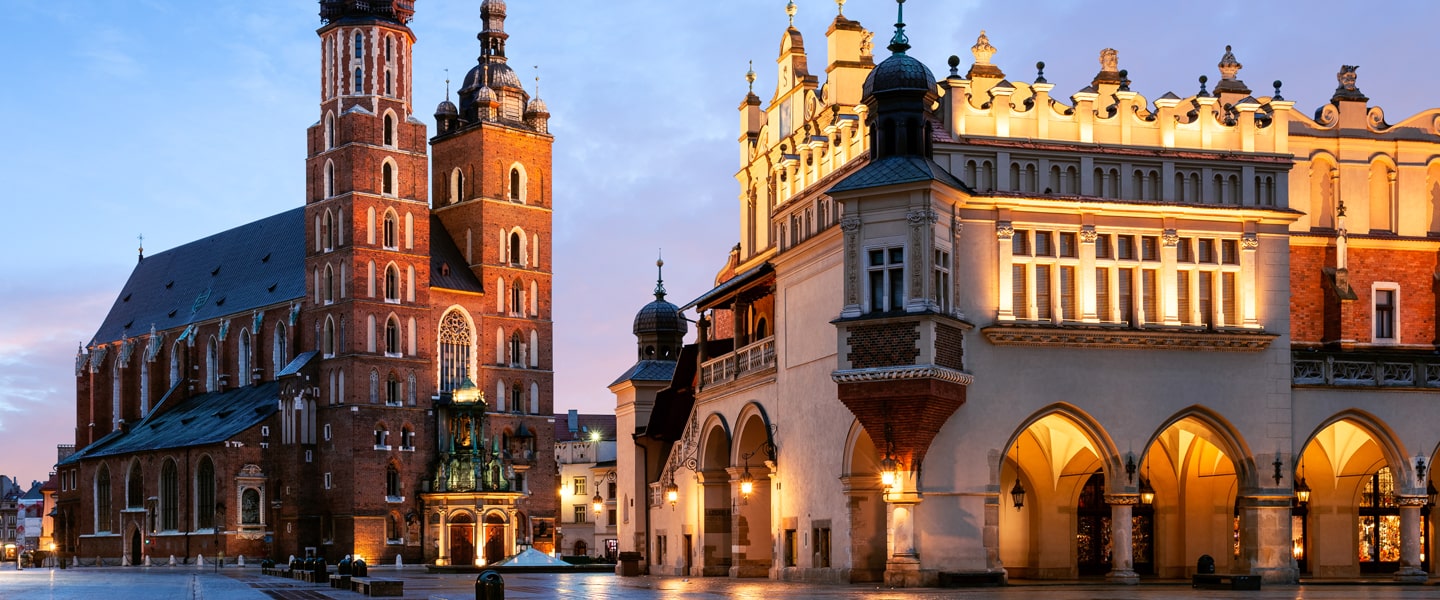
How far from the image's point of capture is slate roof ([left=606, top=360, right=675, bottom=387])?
65.8 meters

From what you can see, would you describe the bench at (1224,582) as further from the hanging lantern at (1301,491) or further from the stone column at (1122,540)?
the hanging lantern at (1301,491)

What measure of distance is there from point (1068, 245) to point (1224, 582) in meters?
8.51

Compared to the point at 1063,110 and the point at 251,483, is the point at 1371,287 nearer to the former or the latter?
the point at 1063,110

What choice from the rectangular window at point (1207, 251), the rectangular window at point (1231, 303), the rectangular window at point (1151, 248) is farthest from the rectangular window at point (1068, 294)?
the rectangular window at point (1231, 303)

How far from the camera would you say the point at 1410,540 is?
43.9 meters

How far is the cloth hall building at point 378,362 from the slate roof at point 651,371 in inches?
1435

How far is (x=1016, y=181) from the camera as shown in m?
42.7

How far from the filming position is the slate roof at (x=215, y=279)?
120688 millimetres

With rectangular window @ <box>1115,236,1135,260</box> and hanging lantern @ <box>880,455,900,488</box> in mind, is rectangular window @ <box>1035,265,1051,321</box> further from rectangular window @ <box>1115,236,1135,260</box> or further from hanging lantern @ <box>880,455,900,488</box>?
hanging lantern @ <box>880,455,900,488</box>

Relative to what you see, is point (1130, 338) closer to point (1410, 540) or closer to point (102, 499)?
point (1410, 540)

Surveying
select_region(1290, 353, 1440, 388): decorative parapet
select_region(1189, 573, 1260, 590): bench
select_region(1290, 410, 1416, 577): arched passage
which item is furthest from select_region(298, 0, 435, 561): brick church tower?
select_region(1189, 573, 1260, 590): bench

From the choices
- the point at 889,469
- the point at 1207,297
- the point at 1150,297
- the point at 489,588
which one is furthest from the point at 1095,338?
the point at 489,588

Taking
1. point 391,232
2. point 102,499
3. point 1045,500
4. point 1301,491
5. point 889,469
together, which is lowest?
point 102,499

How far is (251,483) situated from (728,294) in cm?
6061
